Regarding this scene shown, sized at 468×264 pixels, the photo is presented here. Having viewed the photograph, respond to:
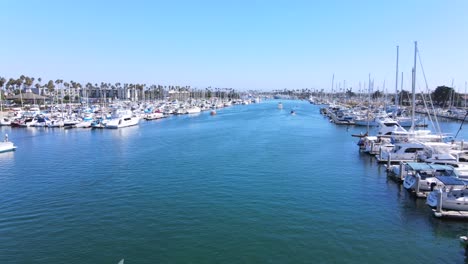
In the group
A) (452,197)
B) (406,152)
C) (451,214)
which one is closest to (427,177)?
(452,197)

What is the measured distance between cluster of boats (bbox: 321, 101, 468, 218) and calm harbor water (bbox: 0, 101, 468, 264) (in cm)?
102

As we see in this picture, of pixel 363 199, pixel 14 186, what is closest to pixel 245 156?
pixel 363 199

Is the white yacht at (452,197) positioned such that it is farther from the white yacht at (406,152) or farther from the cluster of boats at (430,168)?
the white yacht at (406,152)

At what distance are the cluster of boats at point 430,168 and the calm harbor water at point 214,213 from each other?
3.34ft

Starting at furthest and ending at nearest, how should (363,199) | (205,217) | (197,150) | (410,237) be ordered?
1. (197,150)
2. (363,199)
3. (205,217)
4. (410,237)

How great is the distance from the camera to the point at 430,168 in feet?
82.0

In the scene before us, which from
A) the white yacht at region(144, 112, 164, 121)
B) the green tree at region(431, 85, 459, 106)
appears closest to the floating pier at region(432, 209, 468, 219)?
the white yacht at region(144, 112, 164, 121)

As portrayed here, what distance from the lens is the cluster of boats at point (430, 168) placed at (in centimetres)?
2111

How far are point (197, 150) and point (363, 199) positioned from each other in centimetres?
2490

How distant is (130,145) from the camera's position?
5006 cm

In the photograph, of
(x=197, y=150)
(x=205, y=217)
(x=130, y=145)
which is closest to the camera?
(x=205, y=217)

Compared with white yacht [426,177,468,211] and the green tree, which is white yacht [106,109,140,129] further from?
the green tree

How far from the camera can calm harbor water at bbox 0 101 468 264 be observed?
16766mm

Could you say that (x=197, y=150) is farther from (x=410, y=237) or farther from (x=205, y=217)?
(x=410, y=237)
